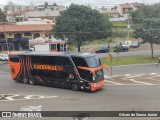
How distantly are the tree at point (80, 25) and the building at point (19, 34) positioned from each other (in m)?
17.4

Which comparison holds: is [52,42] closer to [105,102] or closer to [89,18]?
[89,18]

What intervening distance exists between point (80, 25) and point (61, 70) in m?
25.3

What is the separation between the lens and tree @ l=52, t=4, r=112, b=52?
161 feet

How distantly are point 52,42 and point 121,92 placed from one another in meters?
39.8

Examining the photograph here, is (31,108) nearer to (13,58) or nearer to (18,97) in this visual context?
(18,97)

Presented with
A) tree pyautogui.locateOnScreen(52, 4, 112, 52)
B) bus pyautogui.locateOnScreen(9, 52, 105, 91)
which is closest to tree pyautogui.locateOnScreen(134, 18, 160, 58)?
tree pyautogui.locateOnScreen(52, 4, 112, 52)

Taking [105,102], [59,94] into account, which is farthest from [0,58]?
[105,102]

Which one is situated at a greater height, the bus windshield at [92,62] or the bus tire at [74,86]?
the bus windshield at [92,62]

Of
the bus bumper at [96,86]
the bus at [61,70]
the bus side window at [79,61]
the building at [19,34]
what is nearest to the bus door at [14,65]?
the bus at [61,70]

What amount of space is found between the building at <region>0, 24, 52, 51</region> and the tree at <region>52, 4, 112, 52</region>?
17413 mm

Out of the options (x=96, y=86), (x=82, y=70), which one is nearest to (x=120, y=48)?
(x=96, y=86)

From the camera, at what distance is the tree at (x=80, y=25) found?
4909 centimetres

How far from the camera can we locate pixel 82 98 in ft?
73.5

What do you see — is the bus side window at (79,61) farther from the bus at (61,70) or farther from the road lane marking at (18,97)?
the road lane marking at (18,97)
